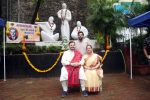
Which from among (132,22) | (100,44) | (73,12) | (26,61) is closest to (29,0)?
(73,12)

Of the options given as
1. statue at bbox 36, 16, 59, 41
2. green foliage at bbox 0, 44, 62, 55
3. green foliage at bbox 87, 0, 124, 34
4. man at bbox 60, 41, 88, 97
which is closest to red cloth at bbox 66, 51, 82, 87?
man at bbox 60, 41, 88, 97

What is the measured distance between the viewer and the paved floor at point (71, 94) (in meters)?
9.04

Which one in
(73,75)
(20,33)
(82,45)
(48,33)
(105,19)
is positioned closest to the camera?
(73,75)

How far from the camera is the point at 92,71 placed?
9.33 m

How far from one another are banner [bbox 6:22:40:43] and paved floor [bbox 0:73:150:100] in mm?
1487

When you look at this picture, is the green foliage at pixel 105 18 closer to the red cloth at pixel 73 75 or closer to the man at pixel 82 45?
the man at pixel 82 45

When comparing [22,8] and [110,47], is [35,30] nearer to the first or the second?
[110,47]

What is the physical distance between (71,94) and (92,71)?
839 millimetres

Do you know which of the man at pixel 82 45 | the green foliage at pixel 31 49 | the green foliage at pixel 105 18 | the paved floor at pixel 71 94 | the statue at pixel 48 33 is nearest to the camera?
the paved floor at pixel 71 94

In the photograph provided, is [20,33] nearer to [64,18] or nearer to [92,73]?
[64,18]

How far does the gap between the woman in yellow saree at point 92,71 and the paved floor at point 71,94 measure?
0.23 metres

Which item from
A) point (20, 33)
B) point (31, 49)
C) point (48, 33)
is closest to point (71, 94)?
point (20, 33)

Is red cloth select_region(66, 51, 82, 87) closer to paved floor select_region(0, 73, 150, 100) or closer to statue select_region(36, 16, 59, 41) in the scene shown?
paved floor select_region(0, 73, 150, 100)

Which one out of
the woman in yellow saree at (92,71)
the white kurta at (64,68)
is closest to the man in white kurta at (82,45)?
the woman in yellow saree at (92,71)
